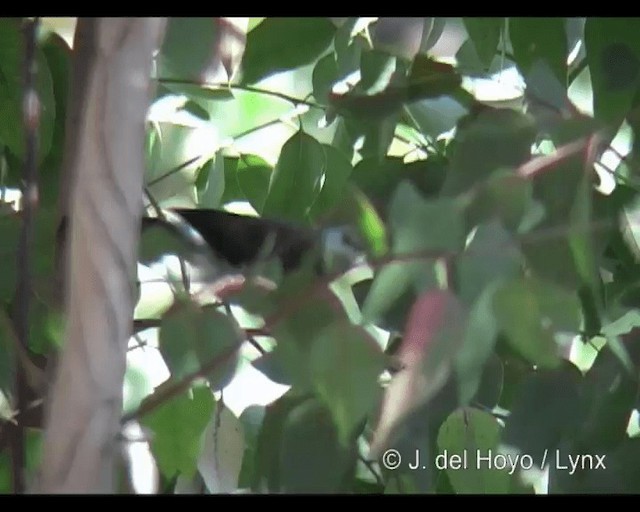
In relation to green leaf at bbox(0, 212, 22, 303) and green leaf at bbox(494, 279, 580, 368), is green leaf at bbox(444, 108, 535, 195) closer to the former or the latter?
green leaf at bbox(494, 279, 580, 368)

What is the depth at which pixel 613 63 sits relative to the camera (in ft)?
1.35

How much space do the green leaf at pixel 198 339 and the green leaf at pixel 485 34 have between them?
20 centimetres

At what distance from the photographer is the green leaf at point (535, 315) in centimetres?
38

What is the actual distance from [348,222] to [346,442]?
0.39ft

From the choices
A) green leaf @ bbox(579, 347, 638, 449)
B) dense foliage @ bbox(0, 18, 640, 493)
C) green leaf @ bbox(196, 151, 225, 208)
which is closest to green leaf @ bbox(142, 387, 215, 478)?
dense foliage @ bbox(0, 18, 640, 493)

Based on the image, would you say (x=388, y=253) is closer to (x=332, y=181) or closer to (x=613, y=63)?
(x=332, y=181)

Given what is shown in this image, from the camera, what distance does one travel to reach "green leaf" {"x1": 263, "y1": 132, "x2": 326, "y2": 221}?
41 centimetres

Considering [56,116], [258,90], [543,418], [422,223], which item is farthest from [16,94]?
[543,418]

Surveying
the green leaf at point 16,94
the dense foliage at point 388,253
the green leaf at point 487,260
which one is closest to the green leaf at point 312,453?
the dense foliage at point 388,253

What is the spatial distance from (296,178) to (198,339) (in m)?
0.10

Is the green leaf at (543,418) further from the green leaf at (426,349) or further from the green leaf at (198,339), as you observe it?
the green leaf at (198,339)

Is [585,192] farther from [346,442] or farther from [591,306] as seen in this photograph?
[346,442]

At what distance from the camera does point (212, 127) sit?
1.38ft
